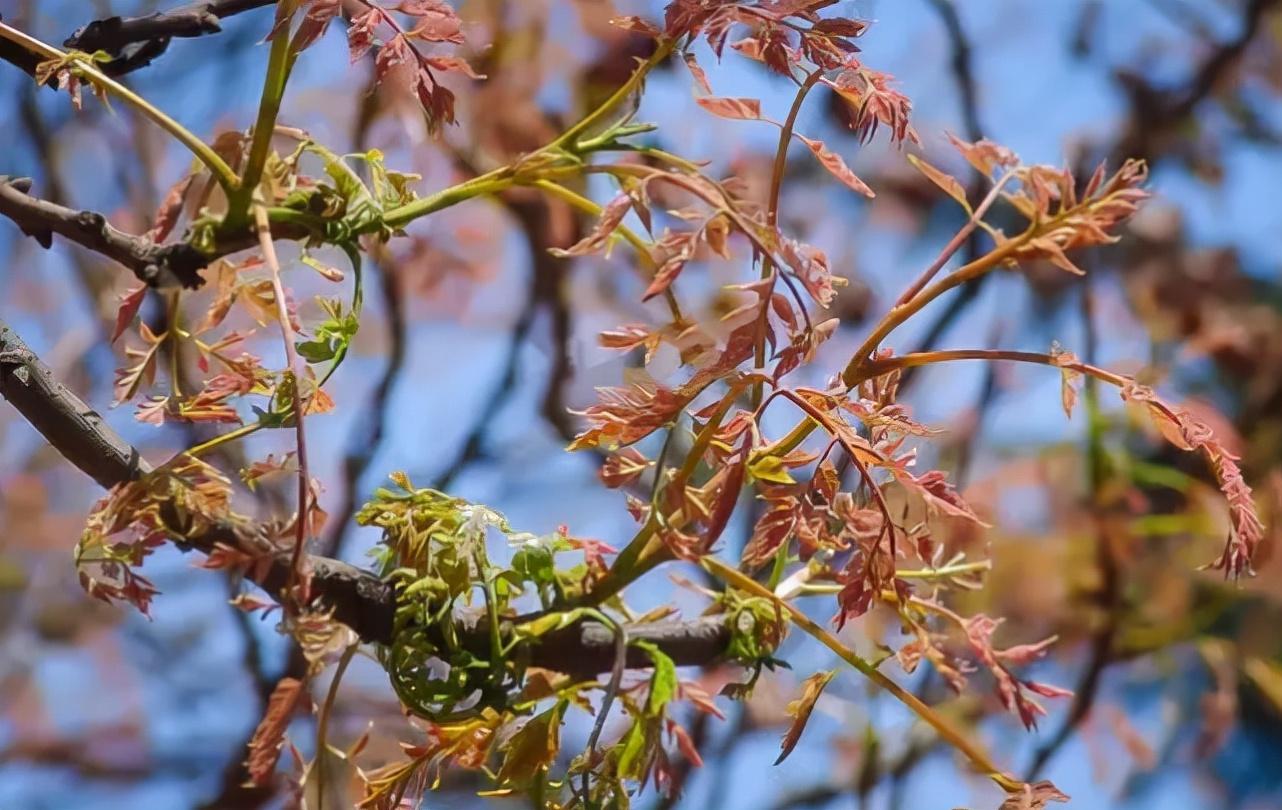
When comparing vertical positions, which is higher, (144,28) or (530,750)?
(144,28)

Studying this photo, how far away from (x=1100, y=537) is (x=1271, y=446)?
0.17 m

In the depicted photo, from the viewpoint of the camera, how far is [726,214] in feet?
0.70

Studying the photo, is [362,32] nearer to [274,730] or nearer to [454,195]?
[454,195]

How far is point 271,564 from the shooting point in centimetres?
23

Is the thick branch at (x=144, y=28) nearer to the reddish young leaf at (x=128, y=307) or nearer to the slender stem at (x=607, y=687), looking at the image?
the reddish young leaf at (x=128, y=307)

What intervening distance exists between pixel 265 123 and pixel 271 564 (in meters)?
0.10

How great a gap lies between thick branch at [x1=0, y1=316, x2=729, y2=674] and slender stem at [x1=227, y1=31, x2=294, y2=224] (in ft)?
0.18

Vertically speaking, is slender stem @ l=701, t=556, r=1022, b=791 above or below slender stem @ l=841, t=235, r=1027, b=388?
below

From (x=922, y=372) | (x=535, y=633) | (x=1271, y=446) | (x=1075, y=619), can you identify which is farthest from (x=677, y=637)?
(x=1271, y=446)

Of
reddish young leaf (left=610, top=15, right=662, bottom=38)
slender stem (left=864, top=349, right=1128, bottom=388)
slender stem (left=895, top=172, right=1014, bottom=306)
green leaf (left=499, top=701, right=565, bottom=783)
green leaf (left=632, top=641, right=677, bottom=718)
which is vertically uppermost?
reddish young leaf (left=610, top=15, right=662, bottom=38)

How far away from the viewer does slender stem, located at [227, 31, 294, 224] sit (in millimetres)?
247

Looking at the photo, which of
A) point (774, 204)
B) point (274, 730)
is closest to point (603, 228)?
point (774, 204)

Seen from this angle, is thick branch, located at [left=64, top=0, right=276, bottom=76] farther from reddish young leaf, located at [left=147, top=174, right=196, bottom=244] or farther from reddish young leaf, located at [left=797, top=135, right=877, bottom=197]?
reddish young leaf, located at [left=797, top=135, right=877, bottom=197]

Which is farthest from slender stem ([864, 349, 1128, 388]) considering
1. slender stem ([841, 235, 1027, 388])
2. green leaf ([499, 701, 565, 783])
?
green leaf ([499, 701, 565, 783])
